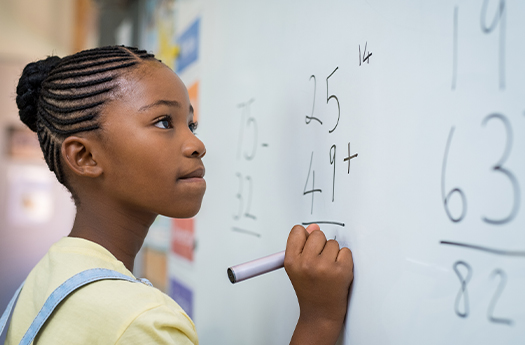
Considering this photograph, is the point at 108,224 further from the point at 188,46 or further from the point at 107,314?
the point at 188,46

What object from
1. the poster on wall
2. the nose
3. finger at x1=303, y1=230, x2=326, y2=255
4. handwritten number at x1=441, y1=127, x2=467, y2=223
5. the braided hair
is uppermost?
the poster on wall

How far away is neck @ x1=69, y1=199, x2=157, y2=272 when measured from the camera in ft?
1.66

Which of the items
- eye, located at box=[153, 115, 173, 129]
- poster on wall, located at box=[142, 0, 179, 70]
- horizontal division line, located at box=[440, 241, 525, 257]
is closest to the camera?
horizontal division line, located at box=[440, 241, 525, 257]

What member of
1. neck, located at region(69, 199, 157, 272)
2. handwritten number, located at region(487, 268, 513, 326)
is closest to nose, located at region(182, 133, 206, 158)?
neck, located at region(69, 199, 157, 272)

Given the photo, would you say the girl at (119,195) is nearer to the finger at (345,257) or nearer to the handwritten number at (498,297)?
the finger at (345,257)

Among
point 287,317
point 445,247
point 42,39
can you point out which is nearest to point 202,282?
point 287,317

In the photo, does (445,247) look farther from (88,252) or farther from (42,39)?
(42,39)

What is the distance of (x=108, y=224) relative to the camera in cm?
51

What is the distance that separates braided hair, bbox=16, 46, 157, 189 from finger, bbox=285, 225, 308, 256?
251mm

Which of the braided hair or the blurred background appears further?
the blurred background

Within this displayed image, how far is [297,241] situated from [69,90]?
1.04 ft

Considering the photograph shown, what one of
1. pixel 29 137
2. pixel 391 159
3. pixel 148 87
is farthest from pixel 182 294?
pixel 29 137

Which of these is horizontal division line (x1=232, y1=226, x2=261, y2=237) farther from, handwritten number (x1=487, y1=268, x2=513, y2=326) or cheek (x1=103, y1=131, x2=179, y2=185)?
handwritten number (x1=487, y1=268, x2=513, y2=326)

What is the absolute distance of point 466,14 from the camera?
30 cm
